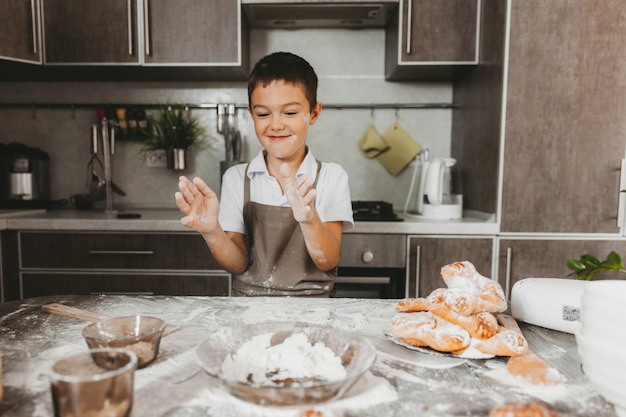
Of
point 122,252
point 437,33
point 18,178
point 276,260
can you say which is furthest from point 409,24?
point 18,178

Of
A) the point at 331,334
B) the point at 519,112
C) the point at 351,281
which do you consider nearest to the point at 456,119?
the point at 519,112

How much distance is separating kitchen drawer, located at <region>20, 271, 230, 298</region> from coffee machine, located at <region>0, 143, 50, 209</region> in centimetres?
43

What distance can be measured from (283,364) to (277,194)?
85cm

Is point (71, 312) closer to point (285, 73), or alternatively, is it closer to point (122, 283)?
point (285, 73)

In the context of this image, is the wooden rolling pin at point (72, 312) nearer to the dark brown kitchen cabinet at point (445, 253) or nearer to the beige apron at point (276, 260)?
the beige apron at point (276, 260)

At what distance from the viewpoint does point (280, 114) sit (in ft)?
3.98

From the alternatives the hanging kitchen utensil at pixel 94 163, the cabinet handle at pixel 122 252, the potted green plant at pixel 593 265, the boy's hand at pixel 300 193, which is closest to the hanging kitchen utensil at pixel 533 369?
the boy's hand at pixel 300 193

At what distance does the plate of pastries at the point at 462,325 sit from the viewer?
0.65 m

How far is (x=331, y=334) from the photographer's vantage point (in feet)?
2.10

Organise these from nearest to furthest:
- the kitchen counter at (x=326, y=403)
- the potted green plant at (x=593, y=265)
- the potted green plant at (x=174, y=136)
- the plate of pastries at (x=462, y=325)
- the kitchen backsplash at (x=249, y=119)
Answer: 1. the kitchen counter at (x=326, y=403)
2. the plate of pastries at (x=462, y=325)
3. the potted green plant at (x=593, y=265)
4. the potted green plant at (x=174, y=136)
5. the kitchen backsplash at (x=249, y=119)

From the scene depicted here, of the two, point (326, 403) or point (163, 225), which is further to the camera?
point (163, 225)

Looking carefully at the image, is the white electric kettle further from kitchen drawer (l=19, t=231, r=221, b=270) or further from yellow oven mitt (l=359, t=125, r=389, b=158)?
kitchen drawer (l=19, t=231, r=221, b=270)

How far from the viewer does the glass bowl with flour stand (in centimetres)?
54

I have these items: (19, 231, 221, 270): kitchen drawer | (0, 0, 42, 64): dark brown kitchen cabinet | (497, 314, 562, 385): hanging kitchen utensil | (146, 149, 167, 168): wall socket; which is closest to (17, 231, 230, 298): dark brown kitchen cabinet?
(19, 231, 221, 270): kitchen drawer
